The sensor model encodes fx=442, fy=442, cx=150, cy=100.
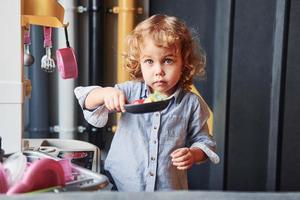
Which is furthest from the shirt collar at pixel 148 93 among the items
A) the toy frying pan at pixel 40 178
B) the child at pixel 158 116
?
the toy frying pan at pixel 40 178

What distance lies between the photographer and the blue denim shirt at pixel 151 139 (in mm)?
783

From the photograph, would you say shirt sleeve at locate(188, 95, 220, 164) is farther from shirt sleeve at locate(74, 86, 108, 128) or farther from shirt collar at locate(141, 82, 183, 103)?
shirt sleeve at locate(74, 86, 108, 128)

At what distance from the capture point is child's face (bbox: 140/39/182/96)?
0.75 m

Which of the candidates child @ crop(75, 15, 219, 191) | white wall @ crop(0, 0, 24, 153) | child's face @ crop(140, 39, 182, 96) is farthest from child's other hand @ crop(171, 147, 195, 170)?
white wall @ crop(0, 0, 24, 153)

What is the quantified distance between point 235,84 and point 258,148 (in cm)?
23

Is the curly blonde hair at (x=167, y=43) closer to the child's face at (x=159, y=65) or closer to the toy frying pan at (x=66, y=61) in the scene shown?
the child's face at (x=159, y=65)

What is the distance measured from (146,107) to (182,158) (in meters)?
0.11

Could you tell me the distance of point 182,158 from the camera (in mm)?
741

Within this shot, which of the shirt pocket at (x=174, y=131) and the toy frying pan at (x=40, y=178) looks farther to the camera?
the shirt pocket at (x=174, y=131)

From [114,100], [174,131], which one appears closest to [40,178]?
[114,100]

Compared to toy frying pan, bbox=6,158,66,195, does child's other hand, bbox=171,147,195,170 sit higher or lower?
lower

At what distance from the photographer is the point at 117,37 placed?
Result: 1596 millimetres

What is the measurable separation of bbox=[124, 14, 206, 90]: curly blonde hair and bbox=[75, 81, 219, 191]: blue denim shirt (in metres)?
0.03

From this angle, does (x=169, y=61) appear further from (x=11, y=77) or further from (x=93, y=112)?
(x=11, y=77)
